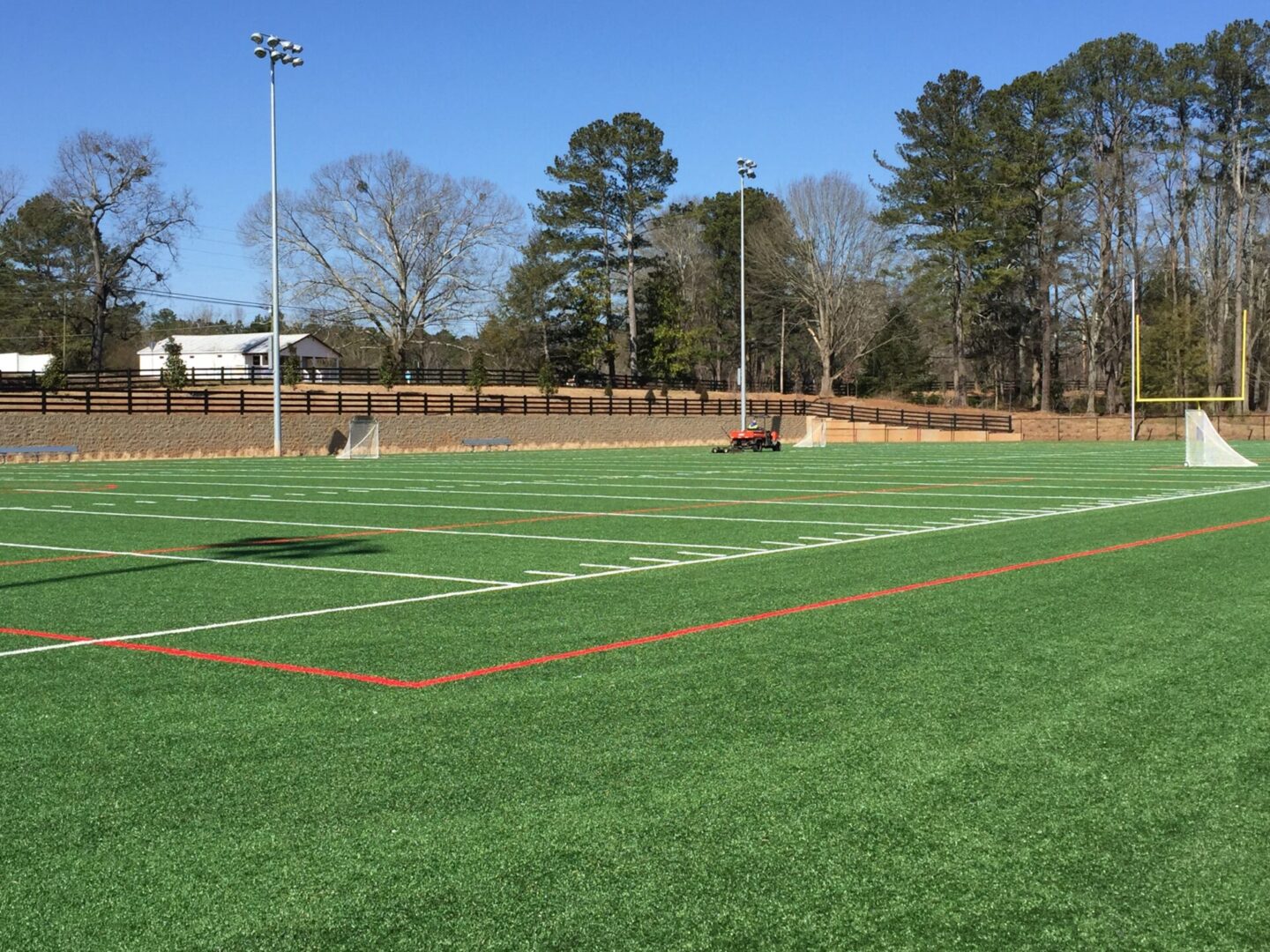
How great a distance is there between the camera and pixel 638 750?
198 inches

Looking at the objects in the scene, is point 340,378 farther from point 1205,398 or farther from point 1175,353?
point 1175,353

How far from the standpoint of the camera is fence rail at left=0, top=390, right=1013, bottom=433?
1714 inches

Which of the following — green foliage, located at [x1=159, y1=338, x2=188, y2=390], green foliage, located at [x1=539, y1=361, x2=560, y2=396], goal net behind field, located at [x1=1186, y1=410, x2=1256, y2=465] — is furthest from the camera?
green foliage, located at [x1=539, y1=361, x2=560, y2=396]

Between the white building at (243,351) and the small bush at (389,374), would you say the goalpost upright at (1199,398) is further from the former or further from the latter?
the white building at (243,351)

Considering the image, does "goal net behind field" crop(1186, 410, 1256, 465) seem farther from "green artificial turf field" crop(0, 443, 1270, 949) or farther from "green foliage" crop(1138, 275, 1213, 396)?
"green foliage" crop(1138, 275, 1213, 396)

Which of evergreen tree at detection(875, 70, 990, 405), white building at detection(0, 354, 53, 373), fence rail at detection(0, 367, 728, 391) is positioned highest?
evergreen tree at detection(875, 70, 990, 405)

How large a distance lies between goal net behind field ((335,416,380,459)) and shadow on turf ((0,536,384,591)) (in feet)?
88.9

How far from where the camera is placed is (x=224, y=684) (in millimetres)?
6340

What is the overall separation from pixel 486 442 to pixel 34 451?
17.7m

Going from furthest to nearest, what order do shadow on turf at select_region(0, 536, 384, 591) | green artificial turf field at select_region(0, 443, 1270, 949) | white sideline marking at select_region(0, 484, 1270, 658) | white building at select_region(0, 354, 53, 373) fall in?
white building at select_region(0, 354, 53, 373), shadow on turf at select_region(0, 536, 384, 591), white sideline marking at select_region(0, 484, 1270, 658), green artificial turf field at select_region(0, 443, 1270, 949)

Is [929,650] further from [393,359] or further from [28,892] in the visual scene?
[393,359]

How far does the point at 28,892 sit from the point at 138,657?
363cm

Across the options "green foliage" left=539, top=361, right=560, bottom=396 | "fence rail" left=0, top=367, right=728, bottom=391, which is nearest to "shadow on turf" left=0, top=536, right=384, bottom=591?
"fence rail" left=0, top=367, right=728, bottom=391

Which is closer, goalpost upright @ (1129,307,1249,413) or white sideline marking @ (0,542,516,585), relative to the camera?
white sideline marking @ (0,542,516,585)
